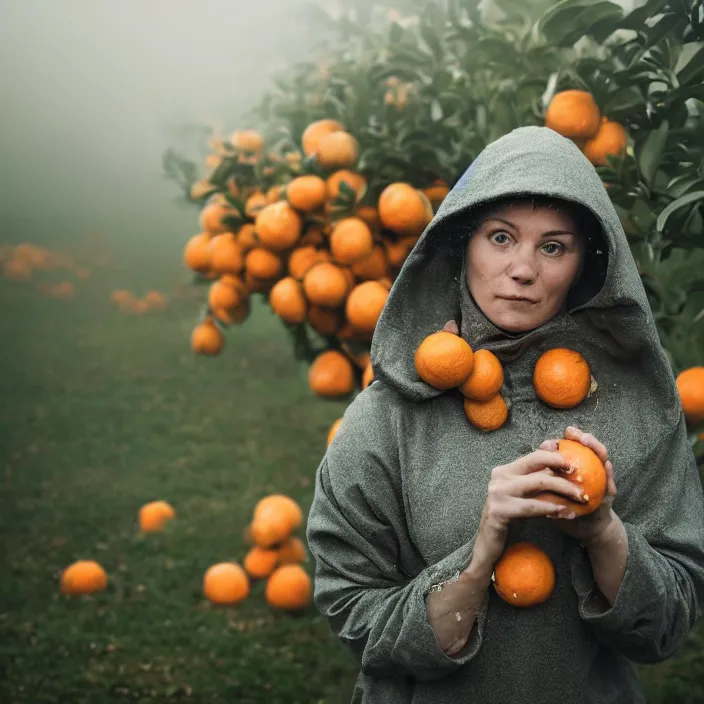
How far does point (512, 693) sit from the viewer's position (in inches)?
55.1

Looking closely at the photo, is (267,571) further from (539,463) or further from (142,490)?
(539,463)

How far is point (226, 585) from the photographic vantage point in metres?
3.06

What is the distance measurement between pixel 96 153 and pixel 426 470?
387 centimetres

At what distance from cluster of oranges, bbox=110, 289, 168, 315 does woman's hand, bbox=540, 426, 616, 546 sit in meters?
4.81

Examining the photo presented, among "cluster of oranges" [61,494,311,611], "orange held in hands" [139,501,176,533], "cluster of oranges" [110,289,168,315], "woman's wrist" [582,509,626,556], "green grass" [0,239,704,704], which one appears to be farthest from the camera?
"cluster of oranges" [110,289,168,315]

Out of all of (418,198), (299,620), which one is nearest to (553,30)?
(418,198)

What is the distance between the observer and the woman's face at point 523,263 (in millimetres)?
1387

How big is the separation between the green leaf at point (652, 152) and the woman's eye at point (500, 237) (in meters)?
0.55

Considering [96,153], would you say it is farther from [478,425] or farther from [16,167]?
[478,425]

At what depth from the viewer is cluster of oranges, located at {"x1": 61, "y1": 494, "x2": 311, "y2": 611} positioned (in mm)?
2900

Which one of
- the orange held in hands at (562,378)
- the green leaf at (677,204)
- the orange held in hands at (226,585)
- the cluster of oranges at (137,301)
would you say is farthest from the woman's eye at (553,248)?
the cluster of oranges at (137,301)

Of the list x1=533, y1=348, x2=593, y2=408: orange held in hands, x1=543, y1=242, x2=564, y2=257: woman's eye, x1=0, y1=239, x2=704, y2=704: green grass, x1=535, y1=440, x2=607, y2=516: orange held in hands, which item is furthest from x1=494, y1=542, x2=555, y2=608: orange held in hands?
x1=0, y1=239, x2=704, y2=704: green grass

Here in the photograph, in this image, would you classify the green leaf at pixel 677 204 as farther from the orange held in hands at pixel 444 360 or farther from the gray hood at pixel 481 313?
the orange held in hands at pixel 444 360

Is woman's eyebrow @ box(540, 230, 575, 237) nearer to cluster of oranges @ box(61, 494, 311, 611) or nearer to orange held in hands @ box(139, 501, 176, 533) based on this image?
cluster of oranges @ box(61, 494, 311, 611)
